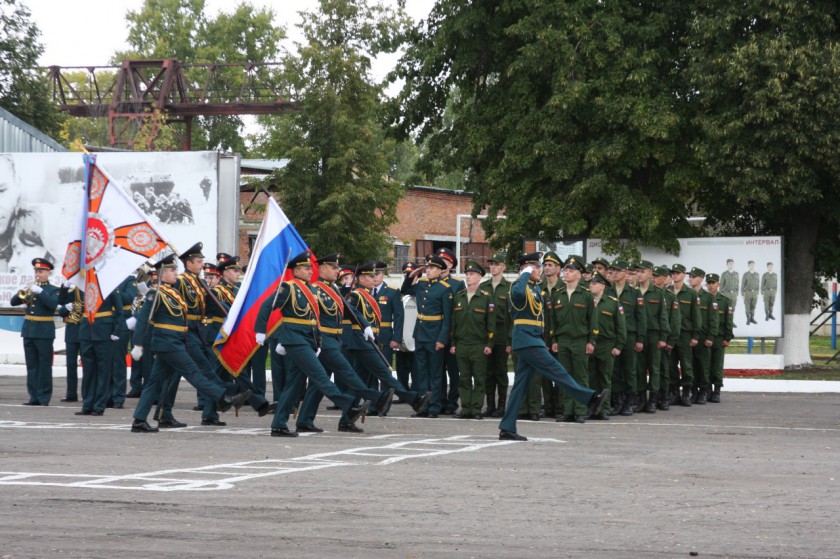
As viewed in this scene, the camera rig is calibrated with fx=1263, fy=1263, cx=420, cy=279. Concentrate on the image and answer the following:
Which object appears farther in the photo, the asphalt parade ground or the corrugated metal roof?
the corrugated metal roof

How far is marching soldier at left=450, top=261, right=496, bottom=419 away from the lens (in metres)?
16.1

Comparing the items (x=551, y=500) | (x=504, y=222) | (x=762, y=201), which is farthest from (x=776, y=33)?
(x=551, y=500)

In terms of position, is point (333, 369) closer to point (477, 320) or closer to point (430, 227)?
point (477, 320)

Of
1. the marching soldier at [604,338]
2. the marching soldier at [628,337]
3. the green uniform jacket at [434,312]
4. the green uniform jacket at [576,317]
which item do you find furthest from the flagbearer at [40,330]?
the marching soldier at [628,337]

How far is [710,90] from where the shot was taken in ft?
78.4

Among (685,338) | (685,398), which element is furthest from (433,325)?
(685,398)

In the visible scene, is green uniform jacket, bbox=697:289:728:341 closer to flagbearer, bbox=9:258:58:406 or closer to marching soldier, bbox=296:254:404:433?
marching soldier, bbox=296:254:404:433

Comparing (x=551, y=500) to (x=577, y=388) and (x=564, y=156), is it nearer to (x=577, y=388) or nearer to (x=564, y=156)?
(x=577, y=388)

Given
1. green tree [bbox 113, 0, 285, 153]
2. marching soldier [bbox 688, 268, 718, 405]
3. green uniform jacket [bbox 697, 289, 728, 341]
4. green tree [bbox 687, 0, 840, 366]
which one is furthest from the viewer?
green tree [bbox 113, 0, 285, 153]

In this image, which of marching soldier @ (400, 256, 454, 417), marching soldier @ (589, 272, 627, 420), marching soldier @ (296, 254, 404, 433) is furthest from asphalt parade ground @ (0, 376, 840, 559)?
marching soldier @ (400, 256, 454, 417)

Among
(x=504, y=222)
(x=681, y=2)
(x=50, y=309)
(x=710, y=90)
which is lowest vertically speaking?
(x=50, y=309)

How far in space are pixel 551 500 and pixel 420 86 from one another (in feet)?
69.1

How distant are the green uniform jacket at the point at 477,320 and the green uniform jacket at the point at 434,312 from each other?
19 centimetres

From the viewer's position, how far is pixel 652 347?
17.8 m
